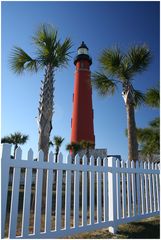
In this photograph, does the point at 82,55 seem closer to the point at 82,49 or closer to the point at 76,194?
the point at 82,49

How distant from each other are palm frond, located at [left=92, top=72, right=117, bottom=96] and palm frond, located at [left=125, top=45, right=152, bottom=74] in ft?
3.12

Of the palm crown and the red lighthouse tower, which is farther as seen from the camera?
the red lighthouse tower

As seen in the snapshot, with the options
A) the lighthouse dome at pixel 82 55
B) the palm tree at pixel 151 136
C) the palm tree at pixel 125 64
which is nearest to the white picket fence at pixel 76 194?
the palm tree at pixel 125 64

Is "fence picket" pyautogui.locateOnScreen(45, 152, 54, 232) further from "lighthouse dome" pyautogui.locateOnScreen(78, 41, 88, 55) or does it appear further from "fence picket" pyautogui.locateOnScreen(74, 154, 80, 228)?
"lighthouse dome" pyautogui.locateOnScreen(78, 41, 88, 55)

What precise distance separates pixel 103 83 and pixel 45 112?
3230 millimetres

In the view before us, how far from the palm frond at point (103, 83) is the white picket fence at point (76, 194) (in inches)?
156

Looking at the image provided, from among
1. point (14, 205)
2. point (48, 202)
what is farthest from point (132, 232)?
point (14, 205)

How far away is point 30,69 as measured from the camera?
328 inches

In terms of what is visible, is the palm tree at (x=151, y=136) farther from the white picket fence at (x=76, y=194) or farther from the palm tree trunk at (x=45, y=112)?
the white picket fence at (x=76, y=194)

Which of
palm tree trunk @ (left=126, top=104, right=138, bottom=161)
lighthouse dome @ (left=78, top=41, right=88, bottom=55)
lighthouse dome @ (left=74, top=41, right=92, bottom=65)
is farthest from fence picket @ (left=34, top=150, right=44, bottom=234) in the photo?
lighthouse dome @ (left=78, top=41, right=88, bottom=55)

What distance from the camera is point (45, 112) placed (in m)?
7.02

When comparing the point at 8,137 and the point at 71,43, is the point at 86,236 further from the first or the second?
the point at 8,137

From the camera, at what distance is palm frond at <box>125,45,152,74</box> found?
8.87m

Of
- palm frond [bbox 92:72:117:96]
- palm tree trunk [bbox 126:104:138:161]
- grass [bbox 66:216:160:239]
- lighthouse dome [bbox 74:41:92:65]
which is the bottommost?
grass [bbox 66:216:160:239]
